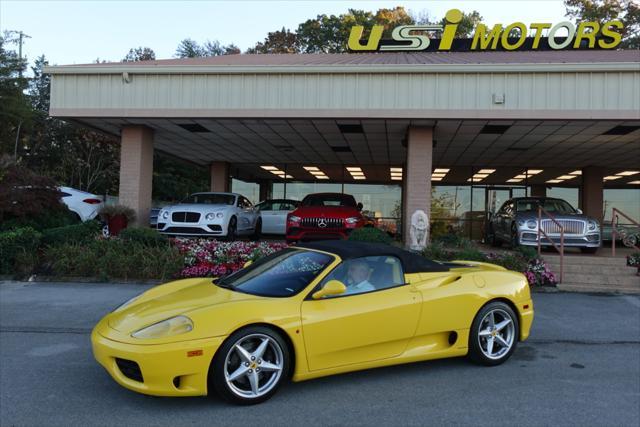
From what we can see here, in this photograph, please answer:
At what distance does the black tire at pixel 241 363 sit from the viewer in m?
3.64

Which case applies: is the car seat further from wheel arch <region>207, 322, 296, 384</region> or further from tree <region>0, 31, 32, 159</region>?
tree <region>0, 31, 32, 159</region>

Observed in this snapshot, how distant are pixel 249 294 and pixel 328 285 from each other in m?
0.71

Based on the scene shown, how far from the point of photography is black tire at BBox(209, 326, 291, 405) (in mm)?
3645

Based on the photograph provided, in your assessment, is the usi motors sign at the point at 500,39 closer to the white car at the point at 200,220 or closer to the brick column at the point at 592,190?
the brick column at the point at 592,190

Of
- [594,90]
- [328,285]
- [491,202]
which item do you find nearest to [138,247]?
[328,285]

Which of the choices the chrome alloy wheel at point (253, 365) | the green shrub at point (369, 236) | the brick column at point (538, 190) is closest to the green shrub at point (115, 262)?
the green shrub at point (369, 236)

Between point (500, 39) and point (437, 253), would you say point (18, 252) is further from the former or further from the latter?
point (500, 39)

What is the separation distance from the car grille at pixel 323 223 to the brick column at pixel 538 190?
1341cm

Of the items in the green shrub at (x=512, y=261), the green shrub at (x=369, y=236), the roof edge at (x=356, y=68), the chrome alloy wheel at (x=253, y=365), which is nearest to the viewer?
the chrome alloy wheel at (x=253, y=365)

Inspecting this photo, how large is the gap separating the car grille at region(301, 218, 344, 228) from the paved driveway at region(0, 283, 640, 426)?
6.19 metres

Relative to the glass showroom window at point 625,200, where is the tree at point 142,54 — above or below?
above

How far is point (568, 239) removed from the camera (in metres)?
11.8

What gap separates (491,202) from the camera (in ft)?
71.1

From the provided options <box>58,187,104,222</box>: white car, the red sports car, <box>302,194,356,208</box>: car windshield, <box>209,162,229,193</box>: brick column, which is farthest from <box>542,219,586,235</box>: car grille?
<box>209,162,229,193</box>: brick column
